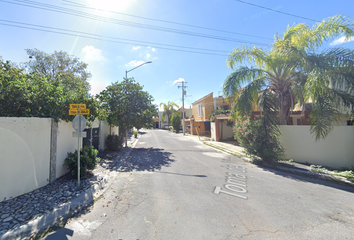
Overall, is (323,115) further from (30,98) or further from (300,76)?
(30,98)

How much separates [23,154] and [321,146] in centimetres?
1208

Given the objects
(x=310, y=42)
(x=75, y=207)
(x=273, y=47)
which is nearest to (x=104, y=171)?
(x=75, y=207)

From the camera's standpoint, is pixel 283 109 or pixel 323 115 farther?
pixel 283 109

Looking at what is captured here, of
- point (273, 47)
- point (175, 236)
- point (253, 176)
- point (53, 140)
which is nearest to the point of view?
point (175, 236)

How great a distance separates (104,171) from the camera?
23.2 feet

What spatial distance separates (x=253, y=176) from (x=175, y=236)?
16.4 ft

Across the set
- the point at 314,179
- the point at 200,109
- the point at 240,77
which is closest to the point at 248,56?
the point at 240,77

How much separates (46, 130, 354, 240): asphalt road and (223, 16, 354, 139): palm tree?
3306mm

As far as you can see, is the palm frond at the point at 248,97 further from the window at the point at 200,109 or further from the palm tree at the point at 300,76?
the window at the point at 200,109

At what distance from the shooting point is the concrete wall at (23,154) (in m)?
3.98

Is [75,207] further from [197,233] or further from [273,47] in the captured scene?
[273,47]

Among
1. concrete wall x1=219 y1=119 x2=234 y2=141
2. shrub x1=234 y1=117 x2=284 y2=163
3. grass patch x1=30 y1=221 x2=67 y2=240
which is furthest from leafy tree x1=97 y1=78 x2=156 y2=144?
concrete wall x1=219 y1=119 x2=234 y2=141

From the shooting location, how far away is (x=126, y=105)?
1196cm

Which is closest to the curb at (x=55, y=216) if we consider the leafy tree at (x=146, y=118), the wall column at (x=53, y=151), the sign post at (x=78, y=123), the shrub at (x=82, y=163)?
the sign post at (x=78, y=123)
